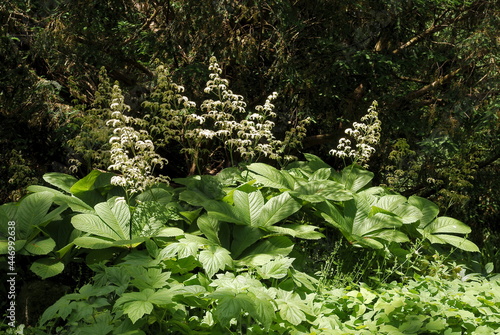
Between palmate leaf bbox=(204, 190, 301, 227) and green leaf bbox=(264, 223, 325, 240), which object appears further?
palmate leaf bbox=(204, 190, 301, 227)

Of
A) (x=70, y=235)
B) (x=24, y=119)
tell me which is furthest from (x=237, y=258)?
(x=24, y=119)

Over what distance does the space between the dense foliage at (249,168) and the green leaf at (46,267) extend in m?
0.01

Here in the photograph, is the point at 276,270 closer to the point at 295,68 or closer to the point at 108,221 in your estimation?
the point at 108,221

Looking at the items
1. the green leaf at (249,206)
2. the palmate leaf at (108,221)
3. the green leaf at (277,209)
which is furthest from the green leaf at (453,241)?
the palmate leaf at (108,221)

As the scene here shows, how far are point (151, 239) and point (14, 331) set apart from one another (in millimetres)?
980

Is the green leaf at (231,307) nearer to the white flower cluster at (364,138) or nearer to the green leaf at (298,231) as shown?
the green leaf at (298,231)

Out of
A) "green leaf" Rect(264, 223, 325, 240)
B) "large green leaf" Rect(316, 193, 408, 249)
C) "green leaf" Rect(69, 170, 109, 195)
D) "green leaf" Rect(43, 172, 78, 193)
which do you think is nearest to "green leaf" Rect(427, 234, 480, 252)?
"large green leaf" Rect(316, 193, 408, 249)

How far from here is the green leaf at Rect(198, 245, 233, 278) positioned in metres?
3.12

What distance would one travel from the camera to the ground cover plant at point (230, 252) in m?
2.78

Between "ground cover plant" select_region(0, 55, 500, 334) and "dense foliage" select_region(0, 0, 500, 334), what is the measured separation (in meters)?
0.02

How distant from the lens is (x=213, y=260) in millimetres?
3188

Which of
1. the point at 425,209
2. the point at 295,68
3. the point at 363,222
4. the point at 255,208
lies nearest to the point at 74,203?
the point at 255,208

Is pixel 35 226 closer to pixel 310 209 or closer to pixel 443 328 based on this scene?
pixel 310 209

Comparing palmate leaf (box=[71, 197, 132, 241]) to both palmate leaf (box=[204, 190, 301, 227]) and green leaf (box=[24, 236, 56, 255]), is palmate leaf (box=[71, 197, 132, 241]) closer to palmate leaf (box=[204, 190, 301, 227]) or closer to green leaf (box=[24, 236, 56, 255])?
green leaf (box=[24, 236, 56, 255])
